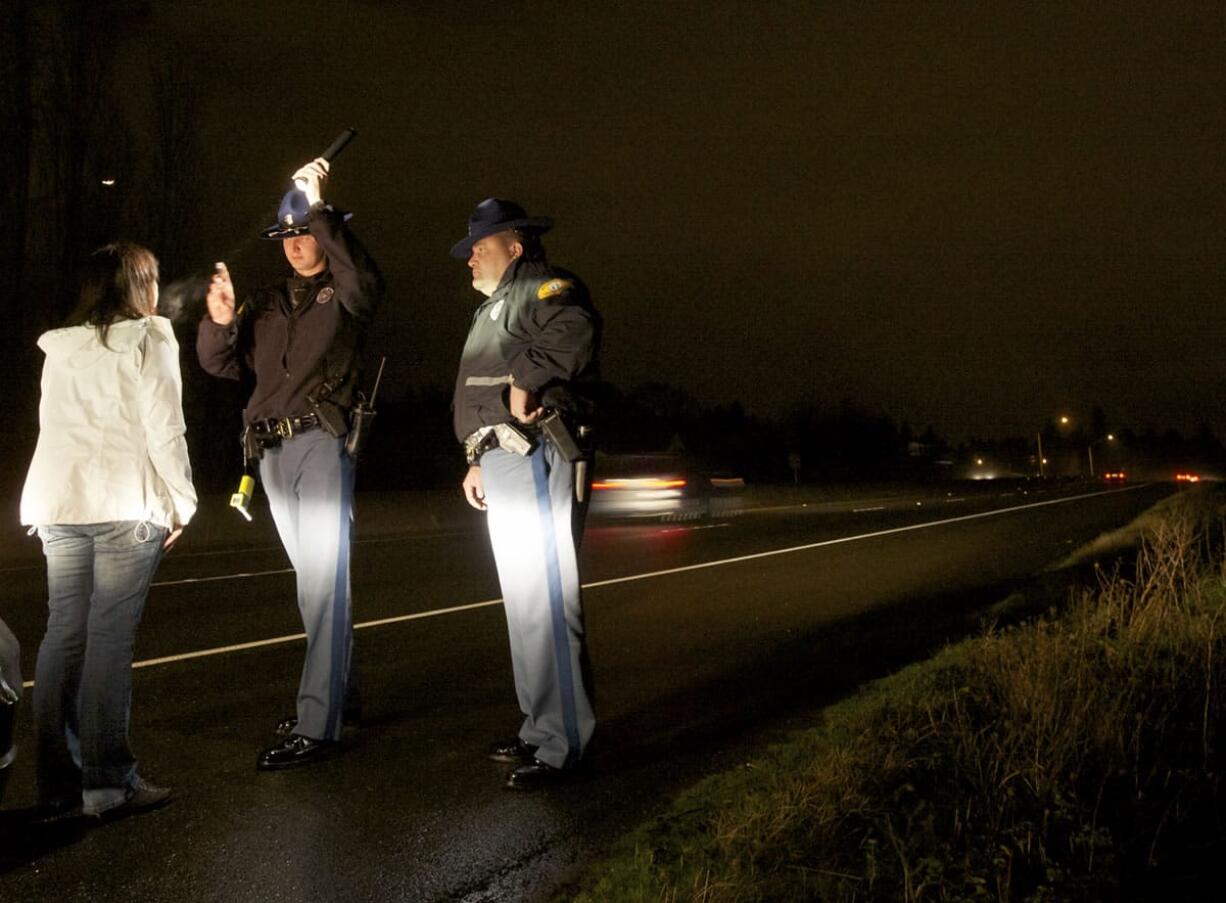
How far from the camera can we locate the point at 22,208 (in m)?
22.8

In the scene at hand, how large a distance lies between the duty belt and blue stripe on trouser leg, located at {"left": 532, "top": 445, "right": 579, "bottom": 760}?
1.00 m

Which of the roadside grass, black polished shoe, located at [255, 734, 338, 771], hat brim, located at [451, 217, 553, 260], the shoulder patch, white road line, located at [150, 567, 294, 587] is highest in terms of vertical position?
hat brim, located at [451, 217, 553, 260]

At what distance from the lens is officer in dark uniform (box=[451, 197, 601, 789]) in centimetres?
457

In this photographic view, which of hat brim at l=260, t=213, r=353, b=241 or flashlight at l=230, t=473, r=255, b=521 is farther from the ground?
hat brim at l=260, t=213, r=353, b=241

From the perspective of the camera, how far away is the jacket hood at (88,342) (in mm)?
4180

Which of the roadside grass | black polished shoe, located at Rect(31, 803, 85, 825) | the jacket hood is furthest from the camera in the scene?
the jacket hood

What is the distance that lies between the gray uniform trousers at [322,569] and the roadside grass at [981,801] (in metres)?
1.58

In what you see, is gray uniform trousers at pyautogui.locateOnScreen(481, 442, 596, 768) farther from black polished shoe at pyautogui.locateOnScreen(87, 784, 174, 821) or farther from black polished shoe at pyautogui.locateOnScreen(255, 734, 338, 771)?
black polished shoe at pyautogui.locateOnScreen(87, 784, 174, 821)

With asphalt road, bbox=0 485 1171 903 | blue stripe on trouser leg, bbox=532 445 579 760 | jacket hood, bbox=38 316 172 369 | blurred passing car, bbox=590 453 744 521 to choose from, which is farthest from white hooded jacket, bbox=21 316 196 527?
blurred passing car, bbox=590 453 744 521

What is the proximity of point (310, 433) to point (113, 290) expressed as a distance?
1027mm

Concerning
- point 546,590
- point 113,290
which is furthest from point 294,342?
point 546,590

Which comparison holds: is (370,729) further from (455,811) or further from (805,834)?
(805,834)

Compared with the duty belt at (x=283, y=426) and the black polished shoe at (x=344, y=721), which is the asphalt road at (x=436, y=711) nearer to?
the black polished shoe at (x=344, y=721)

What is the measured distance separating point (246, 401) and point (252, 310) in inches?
16.7
